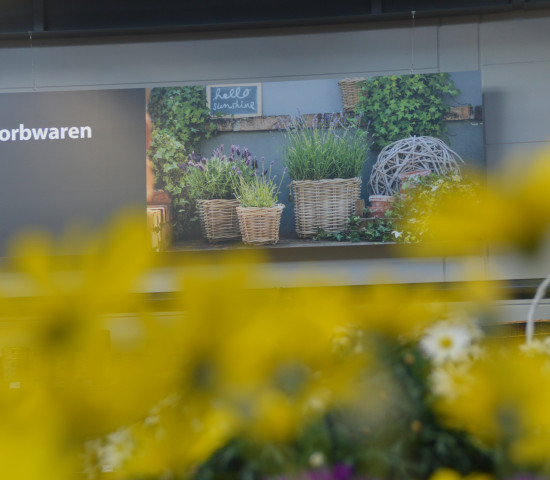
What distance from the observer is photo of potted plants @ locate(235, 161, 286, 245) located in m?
3.62

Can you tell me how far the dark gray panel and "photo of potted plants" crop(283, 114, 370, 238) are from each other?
87cm

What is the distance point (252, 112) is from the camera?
3697 millimetres

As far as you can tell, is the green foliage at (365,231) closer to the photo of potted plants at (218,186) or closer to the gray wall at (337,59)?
the photo of potted plants at (218,186)

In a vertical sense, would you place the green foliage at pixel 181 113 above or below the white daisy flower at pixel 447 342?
above

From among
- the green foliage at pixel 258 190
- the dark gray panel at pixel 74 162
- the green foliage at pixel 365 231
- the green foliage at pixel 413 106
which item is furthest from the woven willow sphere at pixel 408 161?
the dark gray panel at pixel 74 162

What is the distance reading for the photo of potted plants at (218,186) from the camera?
3.62 meters

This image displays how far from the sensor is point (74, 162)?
372 cm

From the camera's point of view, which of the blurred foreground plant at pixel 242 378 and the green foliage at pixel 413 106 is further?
the green foliage at pixel 413 106

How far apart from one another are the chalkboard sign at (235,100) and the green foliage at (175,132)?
61 millimetres

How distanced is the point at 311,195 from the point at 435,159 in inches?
27.5

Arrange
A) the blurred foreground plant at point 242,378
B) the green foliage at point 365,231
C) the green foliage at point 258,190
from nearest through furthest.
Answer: the blurred foreground plant at point 242,378, the green foliage at point 365,231, the green foliage at point 258,190

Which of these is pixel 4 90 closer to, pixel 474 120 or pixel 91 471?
pixel 474 120

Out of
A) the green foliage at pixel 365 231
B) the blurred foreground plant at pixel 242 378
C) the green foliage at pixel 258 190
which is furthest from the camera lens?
the green foliage at pixel 258 190

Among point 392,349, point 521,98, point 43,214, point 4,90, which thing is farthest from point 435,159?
point 392,349
